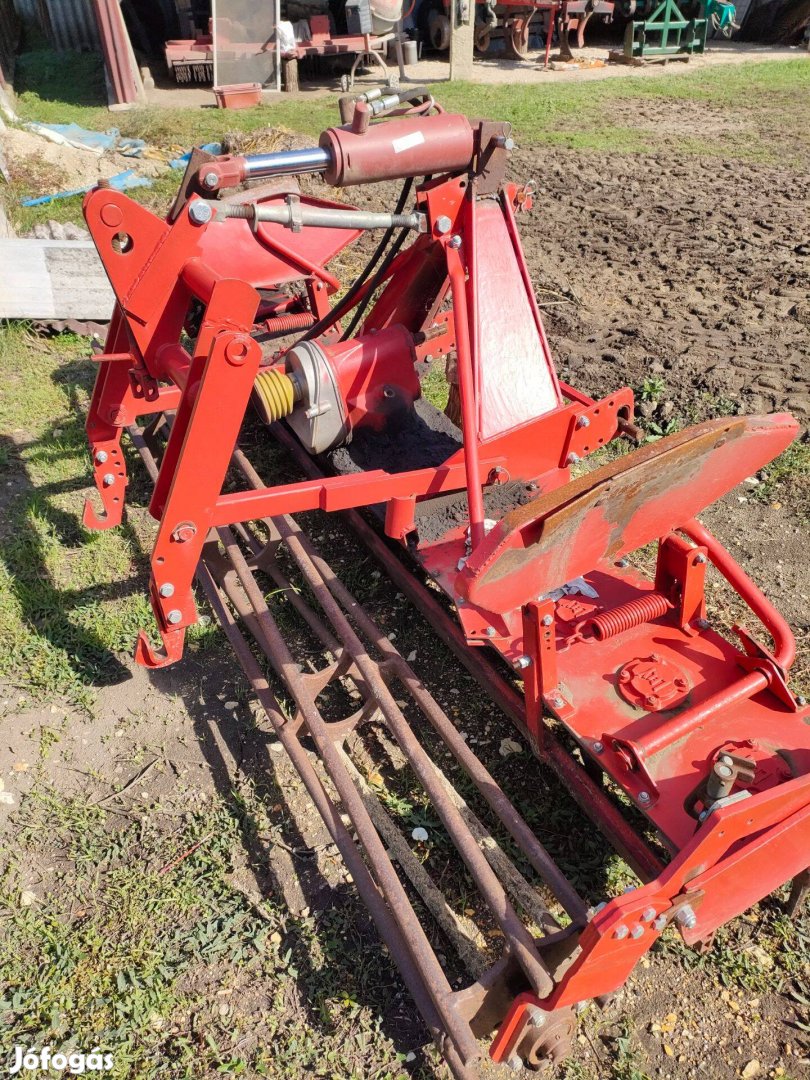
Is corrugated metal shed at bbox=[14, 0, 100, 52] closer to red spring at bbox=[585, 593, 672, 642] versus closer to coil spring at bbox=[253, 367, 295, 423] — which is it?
coil spring at bbox=[253, 367, 295, 423]

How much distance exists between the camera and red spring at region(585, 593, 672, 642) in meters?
3.09

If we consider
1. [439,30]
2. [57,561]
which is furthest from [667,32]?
[57,561]

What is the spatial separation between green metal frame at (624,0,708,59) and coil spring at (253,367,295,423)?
1565 cm

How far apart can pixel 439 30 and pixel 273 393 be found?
16097 mm

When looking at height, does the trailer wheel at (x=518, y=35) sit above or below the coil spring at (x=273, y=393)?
above

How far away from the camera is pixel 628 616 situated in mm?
3115

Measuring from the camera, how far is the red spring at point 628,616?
309 cm

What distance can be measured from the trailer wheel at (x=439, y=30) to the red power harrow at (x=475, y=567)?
1498 cm

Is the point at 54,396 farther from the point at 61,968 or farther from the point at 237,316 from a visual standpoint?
the point at 61,968

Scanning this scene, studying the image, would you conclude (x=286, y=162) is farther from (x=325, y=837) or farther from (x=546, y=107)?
(x=546, y=107)

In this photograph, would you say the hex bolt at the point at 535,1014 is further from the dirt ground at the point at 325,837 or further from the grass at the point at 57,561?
the grass at the point at 57,561

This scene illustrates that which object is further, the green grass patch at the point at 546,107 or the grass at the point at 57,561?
the green grass patch at the point at 546,107

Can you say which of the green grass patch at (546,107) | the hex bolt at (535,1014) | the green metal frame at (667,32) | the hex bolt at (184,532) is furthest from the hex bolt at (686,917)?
the green metal frame at (667,32)

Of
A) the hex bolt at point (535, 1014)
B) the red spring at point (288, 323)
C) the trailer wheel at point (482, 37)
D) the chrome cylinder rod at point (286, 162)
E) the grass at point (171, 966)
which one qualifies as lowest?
the grass at point (171, 966)
